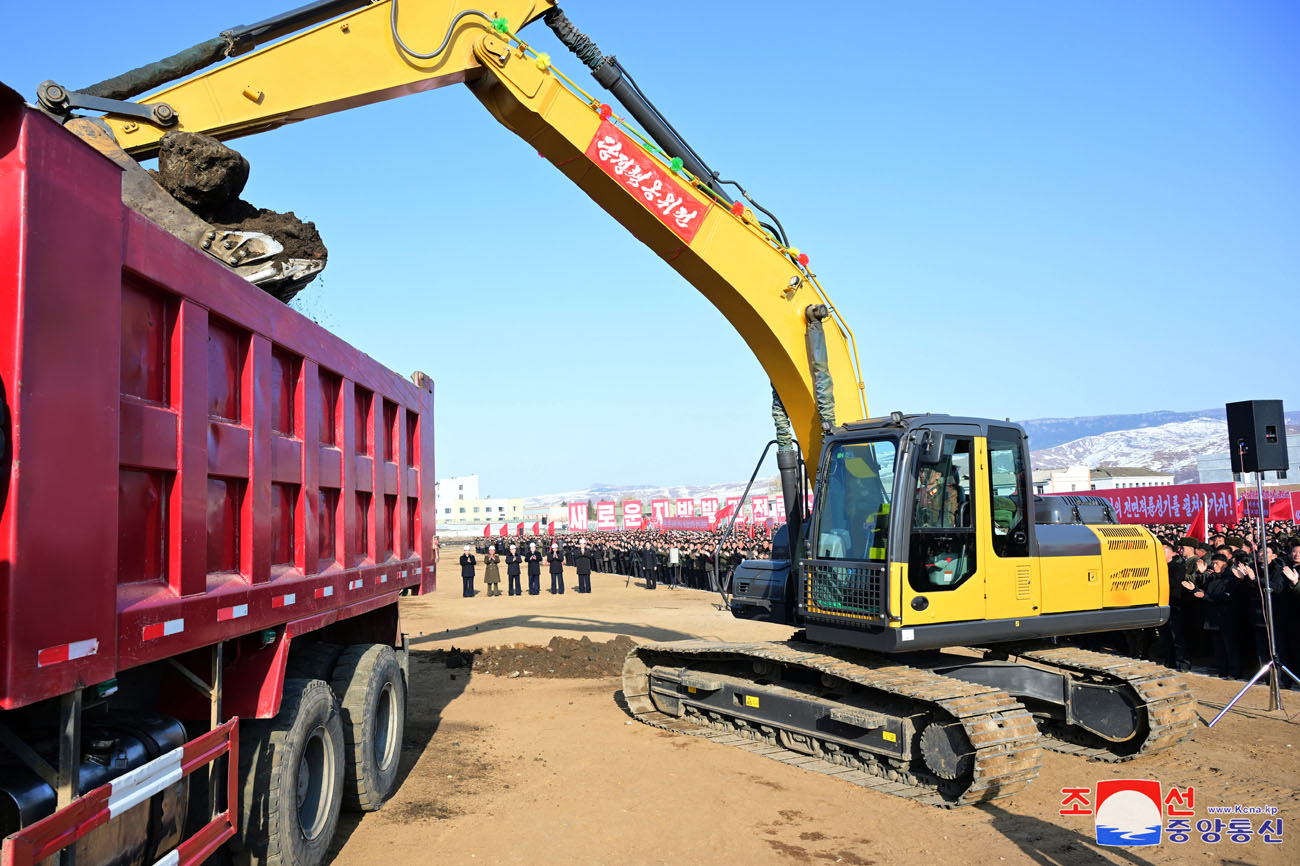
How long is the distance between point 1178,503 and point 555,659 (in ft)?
76.9

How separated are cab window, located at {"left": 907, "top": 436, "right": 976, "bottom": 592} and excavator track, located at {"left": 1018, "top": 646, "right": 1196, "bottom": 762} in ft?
6.38

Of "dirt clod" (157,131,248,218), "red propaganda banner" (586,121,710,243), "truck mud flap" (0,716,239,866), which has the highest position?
"red propaganda banner" (586,121,710,243)

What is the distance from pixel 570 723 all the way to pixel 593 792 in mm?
3018

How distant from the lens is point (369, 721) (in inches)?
287

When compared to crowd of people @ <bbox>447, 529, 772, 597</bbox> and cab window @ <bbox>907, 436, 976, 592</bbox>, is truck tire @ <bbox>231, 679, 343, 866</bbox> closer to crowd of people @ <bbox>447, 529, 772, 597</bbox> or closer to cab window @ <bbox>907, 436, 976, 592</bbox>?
cab window @ <bbox>907, 436, 976, 592</bbox>

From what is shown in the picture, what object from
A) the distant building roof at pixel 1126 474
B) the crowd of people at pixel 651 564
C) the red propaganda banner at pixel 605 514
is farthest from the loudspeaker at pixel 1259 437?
the distant building roof at pixel 1126 474

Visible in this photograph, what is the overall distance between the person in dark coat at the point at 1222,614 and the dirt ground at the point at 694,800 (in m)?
0.80

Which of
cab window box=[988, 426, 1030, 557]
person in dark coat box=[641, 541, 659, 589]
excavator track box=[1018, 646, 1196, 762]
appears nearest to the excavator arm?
cab window box=[988, 426, 1030, 557]

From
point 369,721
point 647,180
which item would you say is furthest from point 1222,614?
point 369,721

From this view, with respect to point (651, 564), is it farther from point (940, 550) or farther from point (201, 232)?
point (201, 232)

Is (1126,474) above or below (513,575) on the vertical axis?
above

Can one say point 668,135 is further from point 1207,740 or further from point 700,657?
point 1207,740

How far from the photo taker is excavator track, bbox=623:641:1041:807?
7.65m

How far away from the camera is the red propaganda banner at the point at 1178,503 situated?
29.0 meters
